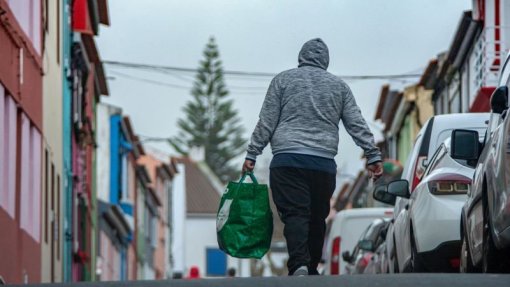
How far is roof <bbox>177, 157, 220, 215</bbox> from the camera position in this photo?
369 feet

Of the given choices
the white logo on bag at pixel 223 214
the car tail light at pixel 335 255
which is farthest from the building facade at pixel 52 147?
the white logo on bag at pixel 223 214

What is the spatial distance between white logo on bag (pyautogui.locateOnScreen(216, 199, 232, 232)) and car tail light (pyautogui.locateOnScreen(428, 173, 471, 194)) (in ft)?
5.64

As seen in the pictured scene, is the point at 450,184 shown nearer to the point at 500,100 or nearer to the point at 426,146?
the point at 500,100

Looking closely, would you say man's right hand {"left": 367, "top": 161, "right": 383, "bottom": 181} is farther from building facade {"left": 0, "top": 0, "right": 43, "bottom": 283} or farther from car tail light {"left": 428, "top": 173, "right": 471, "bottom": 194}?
building facade {"left": 0, "top": 0, "right": 43, "bottom": 283}

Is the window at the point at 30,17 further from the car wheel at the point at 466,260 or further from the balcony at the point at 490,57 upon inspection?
the car wheel at the point at 466,260

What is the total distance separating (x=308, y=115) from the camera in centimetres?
1512

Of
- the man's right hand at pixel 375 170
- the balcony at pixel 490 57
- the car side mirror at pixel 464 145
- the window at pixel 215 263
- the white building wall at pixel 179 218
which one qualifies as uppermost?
the balcony at pixel 490 57

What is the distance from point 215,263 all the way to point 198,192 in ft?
17.3

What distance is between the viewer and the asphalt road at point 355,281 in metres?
11.6

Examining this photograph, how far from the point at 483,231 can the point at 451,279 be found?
1.13 meters

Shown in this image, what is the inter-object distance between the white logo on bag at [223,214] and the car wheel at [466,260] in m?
2.07

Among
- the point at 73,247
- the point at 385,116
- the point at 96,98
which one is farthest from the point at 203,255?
the point at 73,247

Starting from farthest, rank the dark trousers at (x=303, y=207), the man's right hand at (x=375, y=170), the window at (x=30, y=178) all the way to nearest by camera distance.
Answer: the window at (x=30, y=178) → the man's right hand at (x=375, y=170) → the dark trousers at (x=303, y=207)

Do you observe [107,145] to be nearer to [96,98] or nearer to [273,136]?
[96,98]
